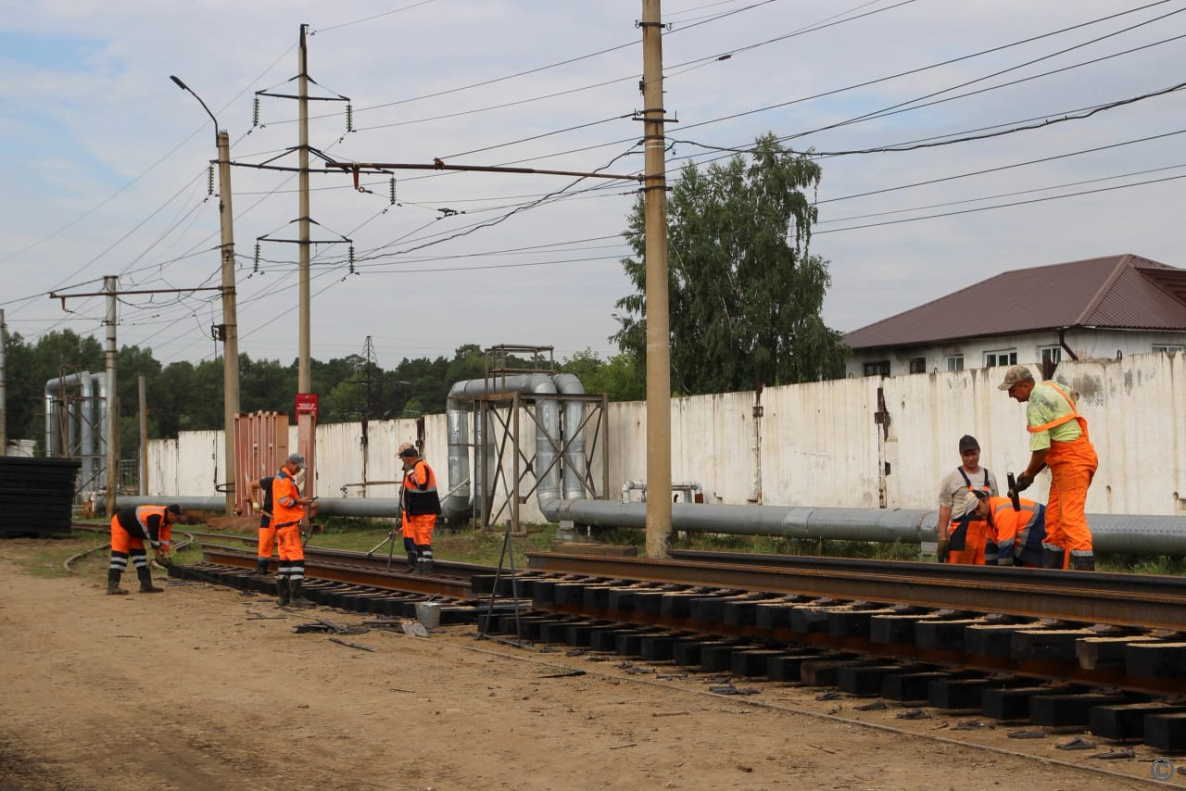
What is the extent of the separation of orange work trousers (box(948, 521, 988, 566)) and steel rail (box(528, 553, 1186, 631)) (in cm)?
43

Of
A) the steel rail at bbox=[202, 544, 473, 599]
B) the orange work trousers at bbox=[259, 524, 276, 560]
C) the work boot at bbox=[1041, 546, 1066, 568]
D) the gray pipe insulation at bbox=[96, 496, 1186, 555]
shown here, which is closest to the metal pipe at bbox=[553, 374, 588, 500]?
the gray pipe insulation at bbox=[96, 496, 1186, 555]

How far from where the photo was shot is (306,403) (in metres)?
26.4

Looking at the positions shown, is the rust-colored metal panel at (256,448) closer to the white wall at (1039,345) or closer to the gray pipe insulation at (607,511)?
the gray pipe insulation at (607,511)

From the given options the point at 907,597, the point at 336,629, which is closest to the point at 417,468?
the point at 336,629

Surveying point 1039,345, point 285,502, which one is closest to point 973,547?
point 285,502

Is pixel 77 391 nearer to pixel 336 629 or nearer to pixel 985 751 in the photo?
pixel 336 629

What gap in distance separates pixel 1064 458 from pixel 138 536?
1280 centimetres

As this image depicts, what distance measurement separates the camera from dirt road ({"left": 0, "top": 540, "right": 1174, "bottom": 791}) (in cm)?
651

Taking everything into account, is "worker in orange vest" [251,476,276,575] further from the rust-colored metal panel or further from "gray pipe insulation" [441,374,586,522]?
the rust-colored metal panel

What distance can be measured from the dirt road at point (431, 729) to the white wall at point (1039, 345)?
31077mm

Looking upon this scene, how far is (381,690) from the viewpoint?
31.1ft

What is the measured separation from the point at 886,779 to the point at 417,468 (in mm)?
9976

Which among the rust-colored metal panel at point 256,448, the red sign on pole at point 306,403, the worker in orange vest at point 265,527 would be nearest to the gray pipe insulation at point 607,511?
the rust-colored metal panel at point 256,448

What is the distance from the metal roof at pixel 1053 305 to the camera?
A: 42969mm
